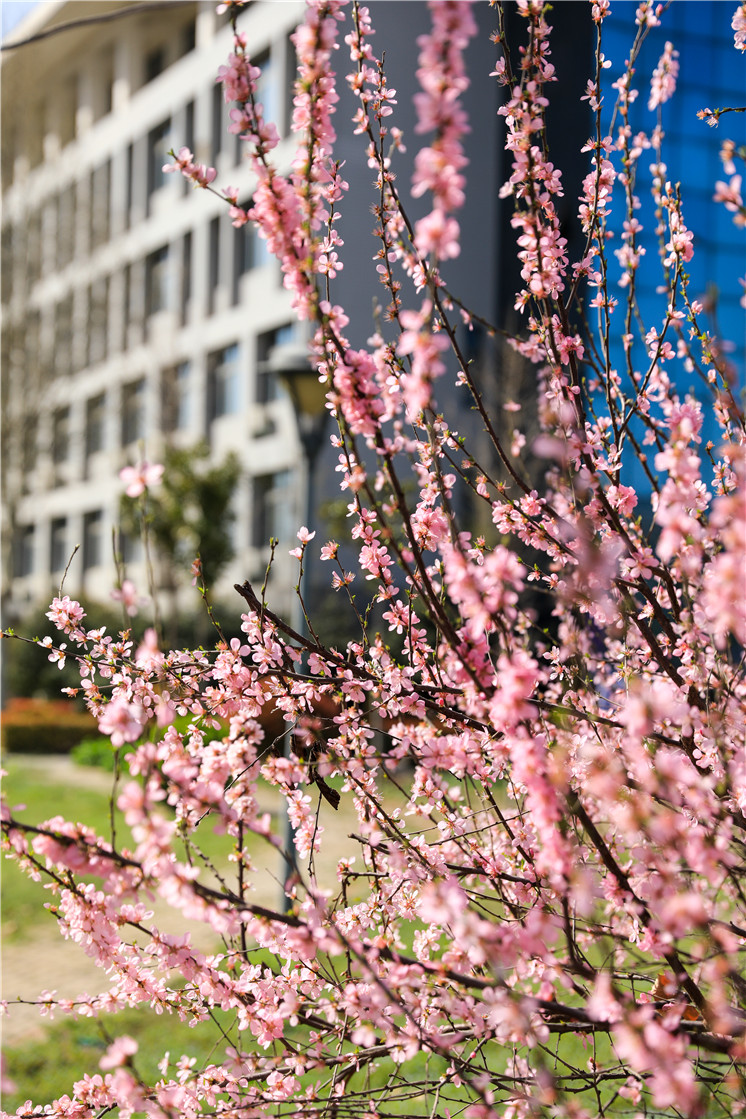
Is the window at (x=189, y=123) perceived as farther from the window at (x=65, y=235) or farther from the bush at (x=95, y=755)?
the bush at (x=95, y=755)

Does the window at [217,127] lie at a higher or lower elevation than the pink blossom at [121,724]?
higher

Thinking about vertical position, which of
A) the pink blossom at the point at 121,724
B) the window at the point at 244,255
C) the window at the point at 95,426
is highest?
the window at the point at 244,255

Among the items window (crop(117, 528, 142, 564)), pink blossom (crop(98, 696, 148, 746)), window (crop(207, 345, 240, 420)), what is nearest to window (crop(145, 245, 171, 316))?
window (crop(207, 345, 240, 420))

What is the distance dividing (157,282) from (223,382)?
14.1 ft

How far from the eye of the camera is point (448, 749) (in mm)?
1885

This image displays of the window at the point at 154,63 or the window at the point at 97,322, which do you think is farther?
the window at the point at 154,63

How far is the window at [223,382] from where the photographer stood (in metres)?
20.8

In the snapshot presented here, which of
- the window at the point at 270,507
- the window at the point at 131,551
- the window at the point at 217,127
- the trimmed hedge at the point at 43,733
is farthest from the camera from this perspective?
the window at the point at 131,551

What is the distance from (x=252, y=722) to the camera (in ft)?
5.98

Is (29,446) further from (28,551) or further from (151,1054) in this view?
(151,1054)

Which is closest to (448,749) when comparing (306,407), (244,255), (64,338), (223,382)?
(306,407)

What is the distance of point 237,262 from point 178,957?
19929 mm

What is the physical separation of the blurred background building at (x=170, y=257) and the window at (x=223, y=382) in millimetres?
51

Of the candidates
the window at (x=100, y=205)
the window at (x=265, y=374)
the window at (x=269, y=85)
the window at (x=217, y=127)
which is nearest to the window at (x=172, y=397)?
the window at (x=265, y=374)
